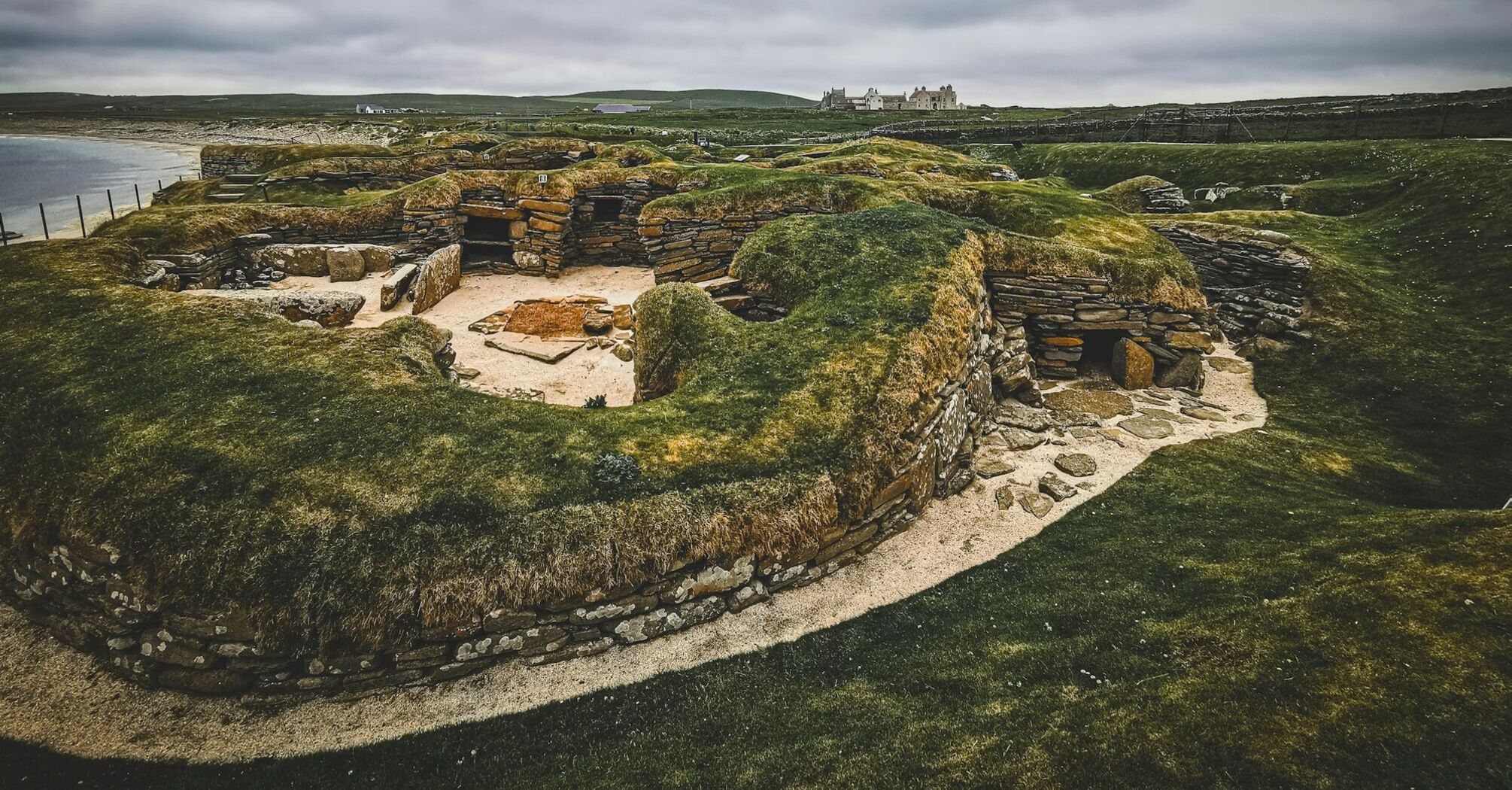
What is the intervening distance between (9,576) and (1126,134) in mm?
57629

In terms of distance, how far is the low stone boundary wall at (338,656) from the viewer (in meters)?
6.48

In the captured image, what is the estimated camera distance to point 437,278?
19.2 m

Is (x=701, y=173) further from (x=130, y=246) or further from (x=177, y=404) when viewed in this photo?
(x=177, y=404)

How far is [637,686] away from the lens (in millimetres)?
6859

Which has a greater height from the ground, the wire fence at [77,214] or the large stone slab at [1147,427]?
the wire fence at [77,214]

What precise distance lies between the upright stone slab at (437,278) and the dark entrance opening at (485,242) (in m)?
1.72

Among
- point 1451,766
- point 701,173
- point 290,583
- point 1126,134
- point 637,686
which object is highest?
point 1126,134

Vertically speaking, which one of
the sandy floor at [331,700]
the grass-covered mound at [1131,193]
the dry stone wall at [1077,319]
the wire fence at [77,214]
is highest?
the grass-covered mound at [1131,193]

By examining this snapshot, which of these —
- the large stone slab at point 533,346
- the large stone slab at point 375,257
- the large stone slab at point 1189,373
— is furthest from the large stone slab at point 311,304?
the large stone slab at point 1189,373

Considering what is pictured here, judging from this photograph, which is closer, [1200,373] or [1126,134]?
[1200,373]

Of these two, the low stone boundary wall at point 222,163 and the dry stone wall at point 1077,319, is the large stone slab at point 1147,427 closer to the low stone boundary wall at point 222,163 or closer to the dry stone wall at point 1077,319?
the dry stone wall at point 1077,319

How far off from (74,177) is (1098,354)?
9434 cm

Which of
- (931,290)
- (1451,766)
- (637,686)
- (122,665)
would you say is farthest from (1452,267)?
(122,665)

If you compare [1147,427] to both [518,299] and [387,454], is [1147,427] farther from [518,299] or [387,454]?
[518,299]
